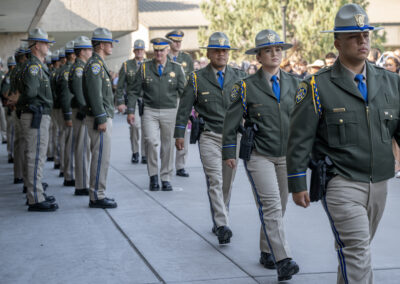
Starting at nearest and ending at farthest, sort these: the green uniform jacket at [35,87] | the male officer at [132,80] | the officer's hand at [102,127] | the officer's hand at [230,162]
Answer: the officer's hand at [230,162] < the green uniform jacket at [35,87] < the officer's hand at [102,127] < the male officer at [132,80]

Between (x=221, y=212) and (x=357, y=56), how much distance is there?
315 cm

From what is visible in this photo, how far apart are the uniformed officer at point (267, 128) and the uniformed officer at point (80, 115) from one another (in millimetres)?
4182

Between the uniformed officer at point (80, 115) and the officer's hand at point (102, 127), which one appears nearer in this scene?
the officer's hand at point (102, 127)

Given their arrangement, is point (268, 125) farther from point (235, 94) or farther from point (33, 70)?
point (33, 70)

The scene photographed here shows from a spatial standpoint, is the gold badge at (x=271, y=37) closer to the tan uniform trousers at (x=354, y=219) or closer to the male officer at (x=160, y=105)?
the tan uniform trousers at (x=354, y=219)

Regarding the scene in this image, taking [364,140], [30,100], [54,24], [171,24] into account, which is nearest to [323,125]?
[364,140]

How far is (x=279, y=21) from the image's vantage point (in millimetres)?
31609

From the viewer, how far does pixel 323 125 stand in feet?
14.7

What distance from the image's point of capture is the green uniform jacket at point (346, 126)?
14.3 ft

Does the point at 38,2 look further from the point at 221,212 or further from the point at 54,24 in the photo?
the point at 54,24

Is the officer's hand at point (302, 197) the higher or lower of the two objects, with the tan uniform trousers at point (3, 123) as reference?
higher

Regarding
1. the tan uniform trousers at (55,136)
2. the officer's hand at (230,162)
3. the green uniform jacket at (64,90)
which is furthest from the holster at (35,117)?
the tan uniform trousers at (55,136)

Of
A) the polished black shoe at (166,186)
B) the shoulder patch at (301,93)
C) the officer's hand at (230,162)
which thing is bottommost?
the polished black shoe at (166,186)

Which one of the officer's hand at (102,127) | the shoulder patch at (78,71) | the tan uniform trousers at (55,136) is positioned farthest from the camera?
the tan uniform trousers at (55,136)
